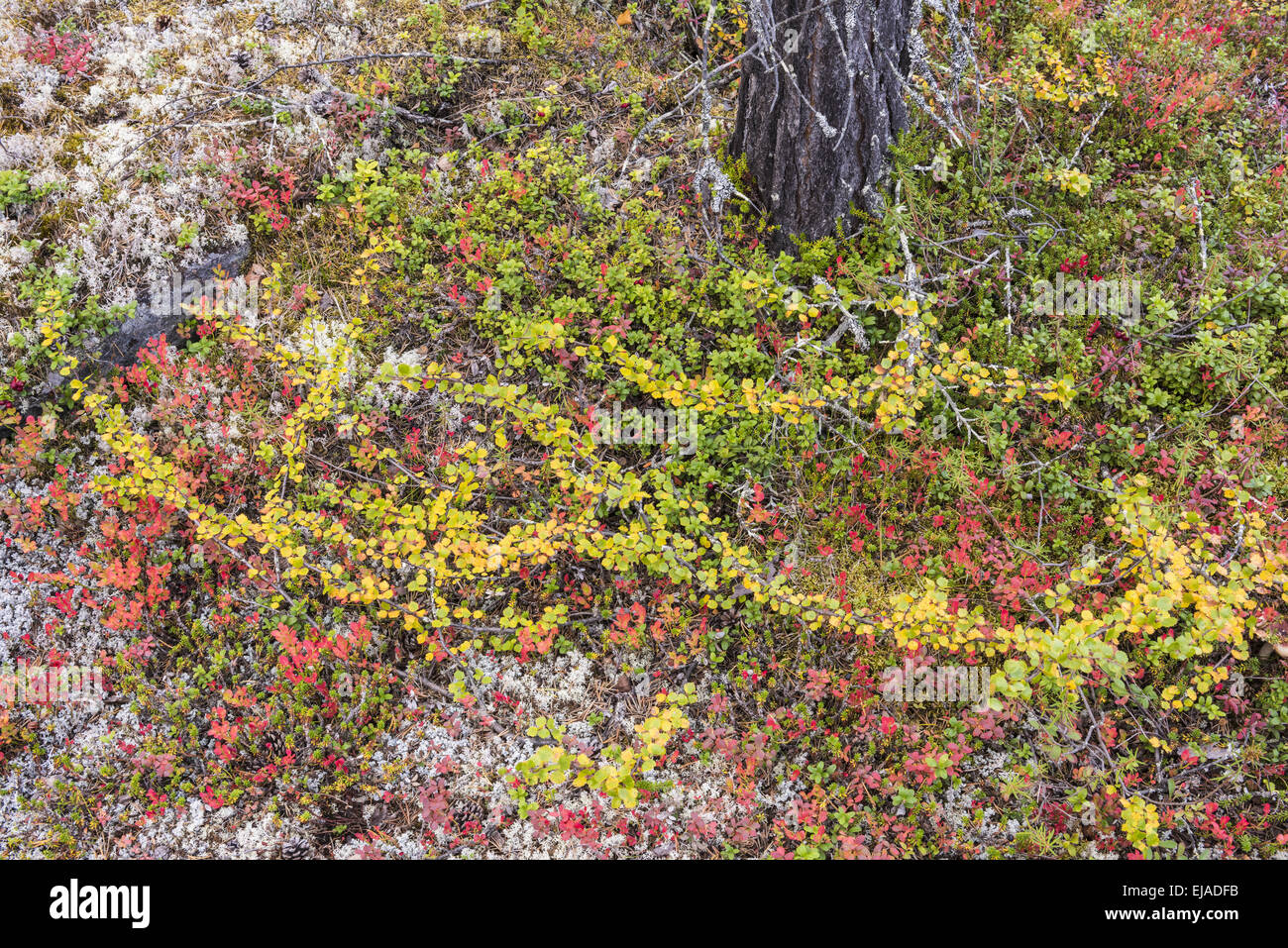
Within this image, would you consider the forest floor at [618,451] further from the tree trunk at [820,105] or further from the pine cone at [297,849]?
the tree trunk at [820,105]

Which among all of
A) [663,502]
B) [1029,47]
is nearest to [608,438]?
[663,502]

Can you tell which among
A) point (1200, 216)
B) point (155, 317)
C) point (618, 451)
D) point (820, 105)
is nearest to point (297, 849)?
point (618, 451)

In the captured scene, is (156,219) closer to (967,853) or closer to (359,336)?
(359,336)

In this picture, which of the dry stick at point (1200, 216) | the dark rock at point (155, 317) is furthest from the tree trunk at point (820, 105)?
the dark rock at point (155, 317)

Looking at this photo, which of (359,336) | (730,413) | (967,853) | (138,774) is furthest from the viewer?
(359,336)

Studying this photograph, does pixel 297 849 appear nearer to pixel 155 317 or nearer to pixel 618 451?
pixel 618 451

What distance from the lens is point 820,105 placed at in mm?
5234

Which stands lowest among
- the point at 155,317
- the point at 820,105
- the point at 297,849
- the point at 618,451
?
the point at 297,849

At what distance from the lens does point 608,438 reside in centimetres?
521

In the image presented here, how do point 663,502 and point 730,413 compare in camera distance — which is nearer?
point 663,502

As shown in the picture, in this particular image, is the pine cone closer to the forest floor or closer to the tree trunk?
the forest floor

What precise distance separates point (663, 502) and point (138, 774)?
382 cm

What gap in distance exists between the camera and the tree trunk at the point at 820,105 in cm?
498

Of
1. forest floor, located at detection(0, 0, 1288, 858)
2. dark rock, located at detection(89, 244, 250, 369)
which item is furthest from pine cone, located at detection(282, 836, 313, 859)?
dark rock, located at detection(89, 244, 250, 369)
